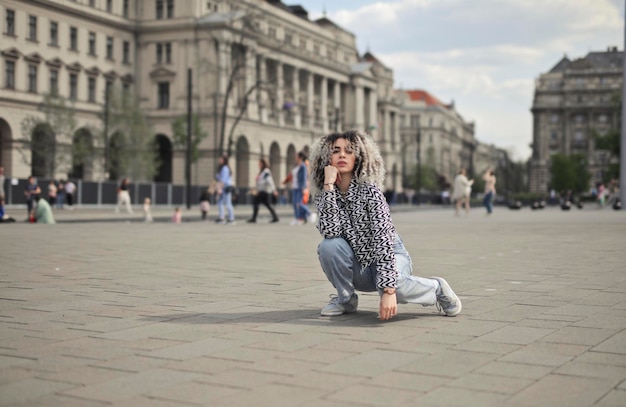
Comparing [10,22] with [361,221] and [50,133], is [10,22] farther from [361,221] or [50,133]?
[361,221]

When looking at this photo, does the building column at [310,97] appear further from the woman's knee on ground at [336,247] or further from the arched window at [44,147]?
the woman's knee on ground at [336,247]

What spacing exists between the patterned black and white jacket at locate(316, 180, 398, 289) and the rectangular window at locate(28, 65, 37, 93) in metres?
56.1

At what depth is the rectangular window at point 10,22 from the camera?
56875 millimetres

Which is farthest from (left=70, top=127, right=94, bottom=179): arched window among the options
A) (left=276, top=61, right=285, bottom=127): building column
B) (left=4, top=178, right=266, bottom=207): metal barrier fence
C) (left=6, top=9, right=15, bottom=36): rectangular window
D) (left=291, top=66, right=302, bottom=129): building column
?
(left=291, top=66, right=302, bottom=129): building column

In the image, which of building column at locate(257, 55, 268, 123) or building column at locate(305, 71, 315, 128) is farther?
building column at locate(305, 71, 315, 128)

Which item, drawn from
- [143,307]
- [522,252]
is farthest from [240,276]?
[522,252]

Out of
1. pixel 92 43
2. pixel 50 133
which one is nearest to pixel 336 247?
pixel 50 133

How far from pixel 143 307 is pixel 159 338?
1568 mm

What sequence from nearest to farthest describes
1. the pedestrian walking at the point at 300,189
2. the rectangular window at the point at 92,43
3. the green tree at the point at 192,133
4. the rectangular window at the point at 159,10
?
the pedestrian walking at the point at 300,189 → the green tree at the point at 192,133 → the rectangular window at the point at 92,43 → the rectangular window at the point at 159,10

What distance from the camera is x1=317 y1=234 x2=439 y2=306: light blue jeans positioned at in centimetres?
621

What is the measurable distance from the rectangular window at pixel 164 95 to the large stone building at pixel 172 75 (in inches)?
3.4

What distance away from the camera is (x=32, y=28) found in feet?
194

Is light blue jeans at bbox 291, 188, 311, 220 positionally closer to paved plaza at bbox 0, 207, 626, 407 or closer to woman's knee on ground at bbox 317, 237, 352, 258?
paved plaza at bbox 0, 207, 626, 407

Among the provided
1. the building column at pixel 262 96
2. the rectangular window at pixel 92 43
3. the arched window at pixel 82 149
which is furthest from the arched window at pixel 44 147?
the building column at pixel 262 96
